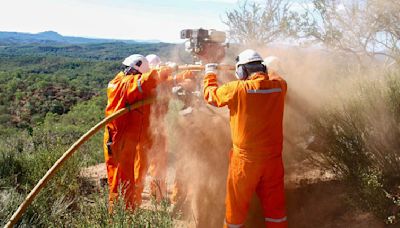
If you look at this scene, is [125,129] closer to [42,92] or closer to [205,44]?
[205,44]

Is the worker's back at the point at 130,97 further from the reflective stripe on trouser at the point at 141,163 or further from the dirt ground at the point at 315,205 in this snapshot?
the dirt ground at the point at 315,205

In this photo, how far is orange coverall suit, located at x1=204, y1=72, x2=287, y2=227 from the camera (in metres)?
3.78

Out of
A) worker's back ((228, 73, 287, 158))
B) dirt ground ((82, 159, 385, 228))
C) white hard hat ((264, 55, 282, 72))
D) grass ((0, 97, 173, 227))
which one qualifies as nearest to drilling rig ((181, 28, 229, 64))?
white hard hat ((264, 55, 282, 72))

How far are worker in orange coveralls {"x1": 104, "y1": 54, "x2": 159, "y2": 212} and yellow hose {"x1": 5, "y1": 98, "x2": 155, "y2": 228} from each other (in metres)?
0.15

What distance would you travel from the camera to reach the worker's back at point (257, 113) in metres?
3.76

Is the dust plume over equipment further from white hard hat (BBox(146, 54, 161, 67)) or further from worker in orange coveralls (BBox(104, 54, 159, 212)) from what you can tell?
white hard hat (BBox(146, 54, 161, 67))

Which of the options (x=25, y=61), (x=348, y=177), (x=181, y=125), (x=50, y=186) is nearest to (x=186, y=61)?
(x=181, y=125)

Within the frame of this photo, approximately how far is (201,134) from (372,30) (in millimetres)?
3843

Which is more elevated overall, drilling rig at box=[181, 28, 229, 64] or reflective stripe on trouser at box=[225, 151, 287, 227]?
drilling rig at box=[181, 28, 229, 64]

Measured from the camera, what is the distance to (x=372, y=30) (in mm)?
6797

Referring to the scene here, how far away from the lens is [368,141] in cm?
411

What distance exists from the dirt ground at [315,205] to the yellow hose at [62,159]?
137 cm

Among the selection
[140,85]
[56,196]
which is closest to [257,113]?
[140,85]

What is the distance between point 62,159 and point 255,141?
202 centimetres
